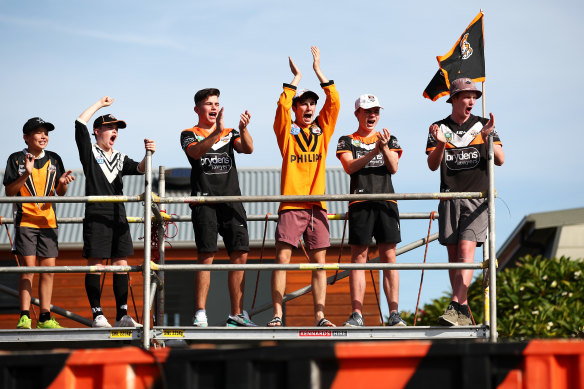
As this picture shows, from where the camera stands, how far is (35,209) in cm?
830

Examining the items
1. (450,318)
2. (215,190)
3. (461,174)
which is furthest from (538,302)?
(215,190)

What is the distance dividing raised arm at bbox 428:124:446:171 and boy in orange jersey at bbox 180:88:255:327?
5.59 feet

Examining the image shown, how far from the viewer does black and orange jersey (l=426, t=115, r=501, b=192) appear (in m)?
7.92

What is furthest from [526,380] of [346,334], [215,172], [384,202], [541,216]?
[541,216]

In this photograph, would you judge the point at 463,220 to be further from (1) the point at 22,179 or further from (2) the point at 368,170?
(1) the point at 22,179

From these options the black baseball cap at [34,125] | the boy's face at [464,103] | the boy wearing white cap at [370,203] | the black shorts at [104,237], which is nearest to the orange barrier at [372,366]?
the boy wearing white cap at [370,203]

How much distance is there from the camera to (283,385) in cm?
491

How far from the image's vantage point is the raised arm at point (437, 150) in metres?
7.69

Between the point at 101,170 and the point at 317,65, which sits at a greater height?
the point at 317,65

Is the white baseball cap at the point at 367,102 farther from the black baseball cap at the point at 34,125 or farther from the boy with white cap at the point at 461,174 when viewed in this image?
the black baseball cap at the point at 34,125

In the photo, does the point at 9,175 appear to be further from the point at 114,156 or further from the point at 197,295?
the point at 197,295

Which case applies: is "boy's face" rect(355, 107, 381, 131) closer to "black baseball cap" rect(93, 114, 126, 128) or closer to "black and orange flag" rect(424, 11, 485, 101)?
"black and orange flag" rect(424, 11, 485, 101)

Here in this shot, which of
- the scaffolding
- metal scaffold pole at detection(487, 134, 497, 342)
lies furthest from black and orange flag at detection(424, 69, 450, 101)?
metal scaffold pole at detection(487, 134, 497, 342)

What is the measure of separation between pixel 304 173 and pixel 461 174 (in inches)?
58.0
